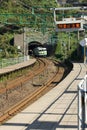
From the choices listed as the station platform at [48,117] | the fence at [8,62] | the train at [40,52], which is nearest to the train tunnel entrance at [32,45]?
the train at [40,52]

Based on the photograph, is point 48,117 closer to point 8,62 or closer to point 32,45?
point 8,62

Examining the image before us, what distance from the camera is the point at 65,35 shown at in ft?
267

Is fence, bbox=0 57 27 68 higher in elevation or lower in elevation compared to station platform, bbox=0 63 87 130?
lower

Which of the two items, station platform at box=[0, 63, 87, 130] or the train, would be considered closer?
station platform at box=[0, 63, 87, 130]

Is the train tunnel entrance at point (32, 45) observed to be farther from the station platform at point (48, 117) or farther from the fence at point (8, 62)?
the station platform at point (48, 117)

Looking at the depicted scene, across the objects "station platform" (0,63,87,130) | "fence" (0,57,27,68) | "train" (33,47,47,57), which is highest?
Answer: "station platform" (0,63,87,130)

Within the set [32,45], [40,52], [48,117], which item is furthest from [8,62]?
[32,45]

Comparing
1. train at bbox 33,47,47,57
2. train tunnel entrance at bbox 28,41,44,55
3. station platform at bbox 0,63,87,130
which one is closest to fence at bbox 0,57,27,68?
train at bbox 33,47,47,57

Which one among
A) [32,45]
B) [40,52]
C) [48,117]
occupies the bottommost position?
[32,45]

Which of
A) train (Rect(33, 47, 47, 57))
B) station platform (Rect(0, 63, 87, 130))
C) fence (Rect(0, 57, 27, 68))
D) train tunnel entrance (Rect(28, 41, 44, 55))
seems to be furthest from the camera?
train tunnel entrance (Rect(28, 41, 44, 55))

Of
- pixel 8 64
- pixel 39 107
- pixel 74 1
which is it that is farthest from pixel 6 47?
pixel 74 1

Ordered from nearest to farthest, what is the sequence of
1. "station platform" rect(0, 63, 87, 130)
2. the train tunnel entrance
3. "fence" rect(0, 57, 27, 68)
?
"station platform" rect(0, 63, 87, 130), "fence" rect(0, 57, 27, 68), the train tunnel entrance

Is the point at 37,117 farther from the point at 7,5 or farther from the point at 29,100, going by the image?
the point at 7,5

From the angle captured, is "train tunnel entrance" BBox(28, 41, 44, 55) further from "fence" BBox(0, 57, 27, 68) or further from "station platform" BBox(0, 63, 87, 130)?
"station platform" BBox(0, 63, 87, 130)
